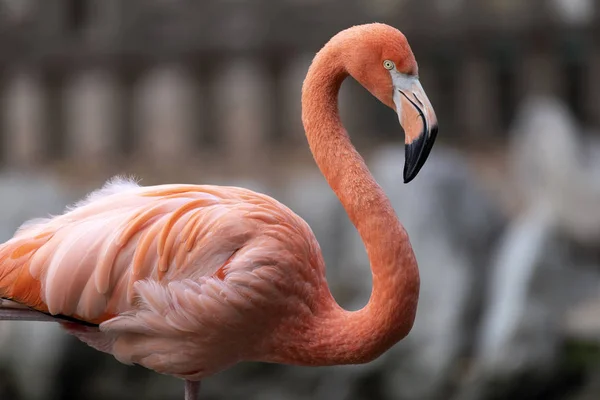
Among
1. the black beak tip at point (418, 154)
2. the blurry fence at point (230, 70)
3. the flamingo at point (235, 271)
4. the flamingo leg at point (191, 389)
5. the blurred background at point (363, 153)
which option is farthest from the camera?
the blurry fence at point (230, 70)

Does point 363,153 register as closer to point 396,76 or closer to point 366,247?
point 366,247

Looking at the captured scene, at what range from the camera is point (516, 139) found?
6.38 metres

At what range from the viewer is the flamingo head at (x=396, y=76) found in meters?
2.49

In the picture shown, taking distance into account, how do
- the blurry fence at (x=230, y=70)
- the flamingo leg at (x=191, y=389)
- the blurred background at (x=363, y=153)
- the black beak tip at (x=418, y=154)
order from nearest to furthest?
the black beak tip at (x=418, y=154)
the flamingo leg at (x=191, y=389)
the blurred background at (x=363, y=153)
the blurry fence at (x=230, y=70)

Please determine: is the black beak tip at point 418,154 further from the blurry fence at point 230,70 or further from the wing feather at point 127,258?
the blurry fence at point 230,70

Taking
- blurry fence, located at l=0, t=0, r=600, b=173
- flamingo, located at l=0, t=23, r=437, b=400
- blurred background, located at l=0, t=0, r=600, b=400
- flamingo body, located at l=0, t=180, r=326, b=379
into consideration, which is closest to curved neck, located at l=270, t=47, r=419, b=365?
flamingo, located at l=0, t=23, r=437, b=400

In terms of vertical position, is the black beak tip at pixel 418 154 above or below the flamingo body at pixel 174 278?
above

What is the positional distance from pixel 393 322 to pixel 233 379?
8.86 feet

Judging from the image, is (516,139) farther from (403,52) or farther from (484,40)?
(403,52)

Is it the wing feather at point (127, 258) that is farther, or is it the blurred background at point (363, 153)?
the blurred background at point (363, 153)

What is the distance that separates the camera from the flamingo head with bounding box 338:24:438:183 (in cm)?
249

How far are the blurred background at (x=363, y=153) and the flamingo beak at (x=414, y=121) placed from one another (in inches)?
105

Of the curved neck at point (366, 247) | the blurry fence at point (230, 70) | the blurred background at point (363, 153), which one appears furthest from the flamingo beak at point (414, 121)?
the blurry fence at point (230, 70)

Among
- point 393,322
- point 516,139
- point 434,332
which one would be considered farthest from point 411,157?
point 516,139
